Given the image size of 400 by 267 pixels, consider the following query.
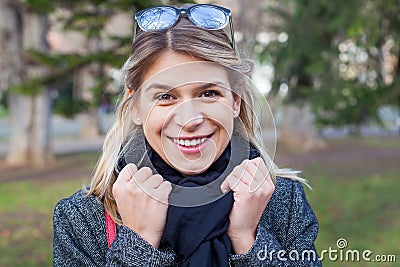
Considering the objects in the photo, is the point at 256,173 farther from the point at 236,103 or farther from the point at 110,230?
the point at 110,230

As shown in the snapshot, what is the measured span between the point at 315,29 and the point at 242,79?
6.46 meters

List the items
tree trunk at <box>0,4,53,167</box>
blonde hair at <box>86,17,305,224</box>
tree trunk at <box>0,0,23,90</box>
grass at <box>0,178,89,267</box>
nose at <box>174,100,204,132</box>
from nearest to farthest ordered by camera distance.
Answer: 1. nose at <box>174,100,204,132</box>
2. blonde hair at <box>86,17,305,224</box>
3. grass at <box>0,178,89,267</box>
4. tree trunk at <box>0,0,23,90</box>
5. tree trunk at <box>0,4,53,167</box>

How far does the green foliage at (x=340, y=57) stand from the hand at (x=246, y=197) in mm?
4789

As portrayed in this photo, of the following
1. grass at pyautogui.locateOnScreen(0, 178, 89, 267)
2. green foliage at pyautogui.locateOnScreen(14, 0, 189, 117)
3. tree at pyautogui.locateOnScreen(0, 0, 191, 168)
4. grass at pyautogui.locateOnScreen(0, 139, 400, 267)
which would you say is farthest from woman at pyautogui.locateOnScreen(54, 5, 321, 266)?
tree at pyautogui.locateOnScreen(0, 0, 191, 168)

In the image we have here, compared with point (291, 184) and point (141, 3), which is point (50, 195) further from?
Result: point (291, 184)

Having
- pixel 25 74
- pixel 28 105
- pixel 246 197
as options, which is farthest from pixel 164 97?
pixel 28 105

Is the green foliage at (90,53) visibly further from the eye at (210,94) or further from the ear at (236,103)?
the eye at (210,94)

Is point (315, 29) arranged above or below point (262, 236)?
below

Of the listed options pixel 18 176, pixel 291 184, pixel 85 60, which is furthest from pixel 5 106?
pixel 291 184

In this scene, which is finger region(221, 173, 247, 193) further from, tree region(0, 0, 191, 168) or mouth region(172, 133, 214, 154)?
tree region(0, 0, 191, 168)

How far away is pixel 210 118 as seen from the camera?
5.12 feet

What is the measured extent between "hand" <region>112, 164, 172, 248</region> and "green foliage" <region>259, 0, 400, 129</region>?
490 cm

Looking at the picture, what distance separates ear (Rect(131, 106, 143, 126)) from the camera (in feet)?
5.62

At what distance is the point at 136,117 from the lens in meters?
1.73
